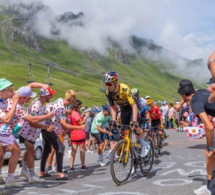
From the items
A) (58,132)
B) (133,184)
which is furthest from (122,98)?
(58,132)

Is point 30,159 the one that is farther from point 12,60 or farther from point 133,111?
point 12,60

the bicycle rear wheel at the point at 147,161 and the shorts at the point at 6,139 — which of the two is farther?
the bicycle rear wheel at the point at 147,161

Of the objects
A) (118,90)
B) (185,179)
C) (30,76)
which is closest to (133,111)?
(118,90)

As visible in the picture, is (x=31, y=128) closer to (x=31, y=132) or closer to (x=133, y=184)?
(x=31, y=132)

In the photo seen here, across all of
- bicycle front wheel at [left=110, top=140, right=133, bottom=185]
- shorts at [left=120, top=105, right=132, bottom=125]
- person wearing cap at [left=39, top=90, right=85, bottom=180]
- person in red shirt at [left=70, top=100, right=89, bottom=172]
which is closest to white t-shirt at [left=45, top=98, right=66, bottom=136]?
person wearing cap at [left=39, top=90, right=85, bottom=180]

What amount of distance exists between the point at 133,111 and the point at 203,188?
8.10 feet

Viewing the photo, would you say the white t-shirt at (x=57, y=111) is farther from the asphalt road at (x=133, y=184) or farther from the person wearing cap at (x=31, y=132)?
the asphalt road at (x=133, y=184)

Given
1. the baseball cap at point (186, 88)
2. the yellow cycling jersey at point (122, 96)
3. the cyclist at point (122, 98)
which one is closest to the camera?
the baseball cap at point (186, 88)

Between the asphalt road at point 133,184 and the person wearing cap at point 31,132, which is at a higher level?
the person wearing cap at point 31,132

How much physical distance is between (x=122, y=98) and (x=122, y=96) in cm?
7

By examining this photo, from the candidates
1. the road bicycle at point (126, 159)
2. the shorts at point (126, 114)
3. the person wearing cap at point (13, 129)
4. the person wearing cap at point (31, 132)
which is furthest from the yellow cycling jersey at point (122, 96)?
the person wearing cap at point (13, 129)

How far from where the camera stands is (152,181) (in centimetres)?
797

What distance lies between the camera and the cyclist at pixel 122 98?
8050 mm

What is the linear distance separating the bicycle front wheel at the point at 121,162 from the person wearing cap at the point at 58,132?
1.60m
